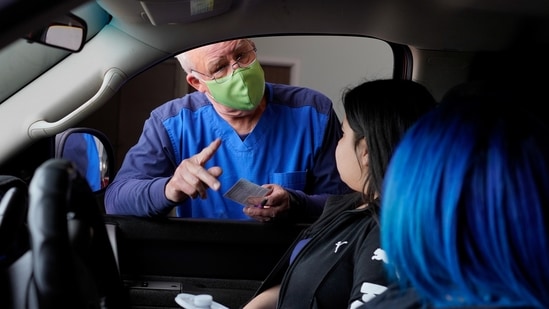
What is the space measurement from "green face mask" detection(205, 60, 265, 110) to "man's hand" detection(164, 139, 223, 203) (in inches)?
16.5

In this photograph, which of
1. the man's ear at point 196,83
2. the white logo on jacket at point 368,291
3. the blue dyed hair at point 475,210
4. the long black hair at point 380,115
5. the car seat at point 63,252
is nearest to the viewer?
the blue dyed hair at point 475,210

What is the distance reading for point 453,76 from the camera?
2.52 m

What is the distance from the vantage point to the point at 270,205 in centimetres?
239

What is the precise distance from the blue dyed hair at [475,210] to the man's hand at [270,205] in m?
1.25

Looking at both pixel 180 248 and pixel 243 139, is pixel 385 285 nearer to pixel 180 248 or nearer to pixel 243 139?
pixel 180 248

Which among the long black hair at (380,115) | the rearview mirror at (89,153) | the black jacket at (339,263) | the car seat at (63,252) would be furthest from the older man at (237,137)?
the car seat at (63,252)

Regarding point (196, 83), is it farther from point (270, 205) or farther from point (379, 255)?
point (379, 255)

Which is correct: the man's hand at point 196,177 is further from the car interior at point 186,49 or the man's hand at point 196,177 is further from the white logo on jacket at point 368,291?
the white logo on jacket at point 368,291

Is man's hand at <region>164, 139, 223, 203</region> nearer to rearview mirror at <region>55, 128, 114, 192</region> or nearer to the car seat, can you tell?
rearview mirror at <region>55, 128, 114, 192</region>

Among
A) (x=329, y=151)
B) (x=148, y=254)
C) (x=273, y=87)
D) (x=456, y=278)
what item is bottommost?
(x=148, y=254)

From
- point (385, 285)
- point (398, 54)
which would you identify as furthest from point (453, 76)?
point (385, 285)

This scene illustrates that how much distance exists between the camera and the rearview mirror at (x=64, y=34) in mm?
1522

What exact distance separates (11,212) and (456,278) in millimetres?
817

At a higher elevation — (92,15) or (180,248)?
(92,15)
